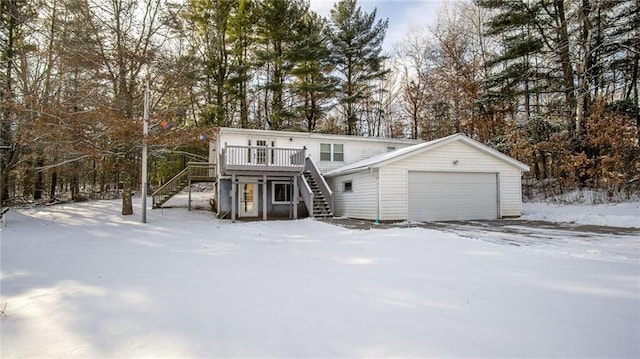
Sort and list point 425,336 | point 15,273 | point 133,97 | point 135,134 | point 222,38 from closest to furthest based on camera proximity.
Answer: point 425,336 < point 15,273 < point 135,134 < point 133,97 < point 222,38

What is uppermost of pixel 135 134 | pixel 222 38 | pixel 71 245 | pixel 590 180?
pixel 222 38

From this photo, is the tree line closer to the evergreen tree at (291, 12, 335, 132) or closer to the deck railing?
the evergreen tree at (291, 12, 335, 132)

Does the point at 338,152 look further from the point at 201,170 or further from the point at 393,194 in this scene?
the point at 201,170

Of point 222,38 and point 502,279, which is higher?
point 222,38

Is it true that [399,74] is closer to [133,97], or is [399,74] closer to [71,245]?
[133,97]

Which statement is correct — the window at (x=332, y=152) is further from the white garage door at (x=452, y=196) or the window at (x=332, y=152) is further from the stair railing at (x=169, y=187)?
the stair railing at (x=169, y=187)

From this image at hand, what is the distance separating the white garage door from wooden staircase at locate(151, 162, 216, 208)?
1101cm

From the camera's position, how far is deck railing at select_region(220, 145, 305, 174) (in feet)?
46.5

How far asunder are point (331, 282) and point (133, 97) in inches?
570

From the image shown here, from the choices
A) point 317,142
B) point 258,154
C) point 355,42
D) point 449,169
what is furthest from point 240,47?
point 449,169

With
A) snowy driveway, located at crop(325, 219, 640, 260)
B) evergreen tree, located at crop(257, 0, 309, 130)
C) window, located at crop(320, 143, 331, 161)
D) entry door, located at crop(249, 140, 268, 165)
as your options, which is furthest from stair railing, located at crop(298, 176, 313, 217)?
evergreen tree, located at crop(257, 0, 309, 130)

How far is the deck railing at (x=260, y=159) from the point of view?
1417 centimetres

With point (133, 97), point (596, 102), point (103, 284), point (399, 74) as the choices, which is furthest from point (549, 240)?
point (399, 74)

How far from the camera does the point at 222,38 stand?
2408 cm
